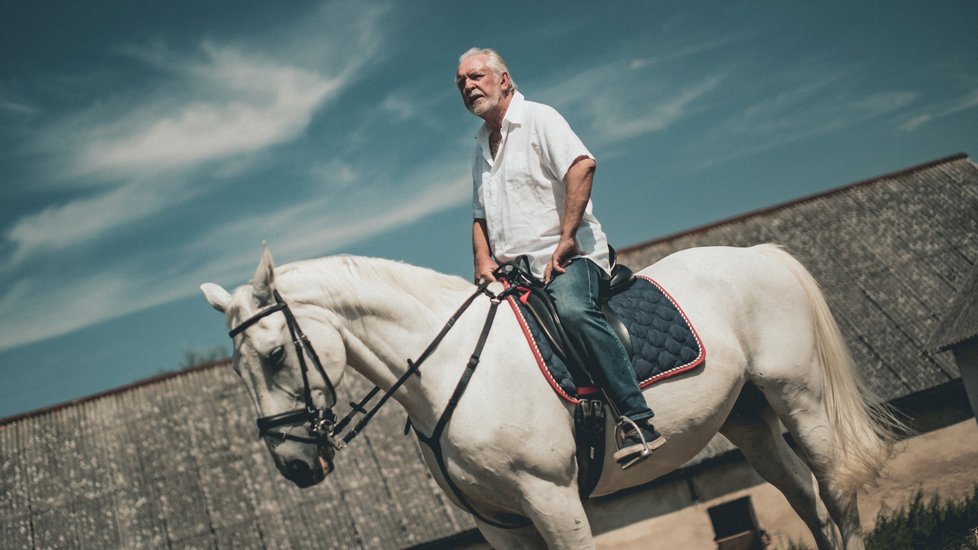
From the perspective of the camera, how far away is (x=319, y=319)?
3.77 metres

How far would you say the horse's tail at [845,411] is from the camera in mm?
4867

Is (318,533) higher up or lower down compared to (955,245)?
lower down

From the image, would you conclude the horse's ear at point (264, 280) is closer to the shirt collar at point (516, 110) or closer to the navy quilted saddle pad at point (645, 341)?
the navy quilted saddle pad at point (645, 341)

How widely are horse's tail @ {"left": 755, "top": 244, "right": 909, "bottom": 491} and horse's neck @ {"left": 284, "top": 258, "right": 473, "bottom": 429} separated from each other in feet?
8.64

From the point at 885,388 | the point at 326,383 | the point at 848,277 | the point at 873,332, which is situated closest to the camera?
the point at 326,383

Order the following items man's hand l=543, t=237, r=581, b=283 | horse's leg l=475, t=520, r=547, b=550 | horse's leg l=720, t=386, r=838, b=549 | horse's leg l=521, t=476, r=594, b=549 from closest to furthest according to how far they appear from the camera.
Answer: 1. horse's leg l=521, t=476, r=594, b=549
2. man's hand l=543, t=237, r=581, b=283
3. horse's leg l=475, t=520, r=547, b=550
4. horse's leg l=720, t=386, r=838, b=549

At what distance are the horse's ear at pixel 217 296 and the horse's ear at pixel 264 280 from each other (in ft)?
0.75

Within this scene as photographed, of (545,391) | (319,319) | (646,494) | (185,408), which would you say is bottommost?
(646,494)

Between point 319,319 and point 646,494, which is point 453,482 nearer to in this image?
point 319,319

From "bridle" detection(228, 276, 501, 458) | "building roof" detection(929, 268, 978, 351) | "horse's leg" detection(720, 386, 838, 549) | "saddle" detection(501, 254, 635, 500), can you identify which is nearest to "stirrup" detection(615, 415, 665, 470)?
"saddle" detection(501, 254, 635, 500)

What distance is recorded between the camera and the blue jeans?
12.9 ft

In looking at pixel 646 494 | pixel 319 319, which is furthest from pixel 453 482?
pixel 646 494

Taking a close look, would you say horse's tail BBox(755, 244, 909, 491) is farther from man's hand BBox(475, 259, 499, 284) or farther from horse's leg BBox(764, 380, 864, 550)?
man's hand BBox(475, 259, 499, 284)

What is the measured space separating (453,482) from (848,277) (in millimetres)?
12506
